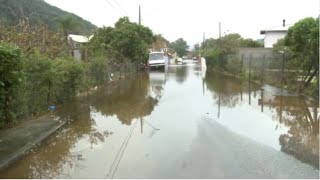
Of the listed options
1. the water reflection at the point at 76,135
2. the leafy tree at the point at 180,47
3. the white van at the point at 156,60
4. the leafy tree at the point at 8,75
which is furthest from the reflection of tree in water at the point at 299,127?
the leafy tree at the point at 180,47

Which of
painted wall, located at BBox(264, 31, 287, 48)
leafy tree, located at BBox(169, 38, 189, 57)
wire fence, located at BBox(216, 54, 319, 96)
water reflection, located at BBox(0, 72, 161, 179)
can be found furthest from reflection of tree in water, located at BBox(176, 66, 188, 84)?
leafy tree, located at BBox(169, 38, 189, 57)

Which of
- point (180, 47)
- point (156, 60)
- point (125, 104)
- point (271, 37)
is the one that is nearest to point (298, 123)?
point (125, 104)

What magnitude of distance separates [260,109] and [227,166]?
859 cm

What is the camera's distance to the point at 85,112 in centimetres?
1541

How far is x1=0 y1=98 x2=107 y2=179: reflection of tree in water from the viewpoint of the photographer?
7699 mm

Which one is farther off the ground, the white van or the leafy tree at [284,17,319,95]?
the leafy tree at [284,17,319,95]

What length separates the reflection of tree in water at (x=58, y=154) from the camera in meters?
7.70

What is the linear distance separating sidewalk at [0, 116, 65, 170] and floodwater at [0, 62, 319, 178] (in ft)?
0.59

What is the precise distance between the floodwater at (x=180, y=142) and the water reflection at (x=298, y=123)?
0.02 meters

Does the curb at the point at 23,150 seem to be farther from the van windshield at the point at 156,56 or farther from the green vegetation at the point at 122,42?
the van windshield at the point at 156,56

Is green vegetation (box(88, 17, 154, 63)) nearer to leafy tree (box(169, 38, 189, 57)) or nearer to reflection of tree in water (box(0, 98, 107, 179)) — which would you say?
reflection of tree in water (box(0, 98, 107, 179))

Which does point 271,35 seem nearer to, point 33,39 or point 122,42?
point 122,42

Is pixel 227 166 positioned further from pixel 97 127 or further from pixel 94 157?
pixel 97 127

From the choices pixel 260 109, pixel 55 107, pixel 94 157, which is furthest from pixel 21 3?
pixel 94 157
